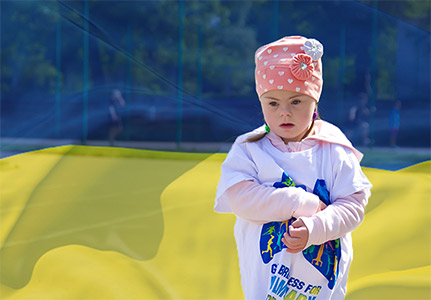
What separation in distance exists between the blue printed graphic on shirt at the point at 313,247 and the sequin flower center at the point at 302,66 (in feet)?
0.96

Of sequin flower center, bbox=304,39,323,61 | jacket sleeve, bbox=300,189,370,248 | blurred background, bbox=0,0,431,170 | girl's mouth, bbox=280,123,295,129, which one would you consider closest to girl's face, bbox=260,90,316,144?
girl's mouth, bbox=280,123,295,129

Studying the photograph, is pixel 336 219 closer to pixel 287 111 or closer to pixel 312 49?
pixel 287 111

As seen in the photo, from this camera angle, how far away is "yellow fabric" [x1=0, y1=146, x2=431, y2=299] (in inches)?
108

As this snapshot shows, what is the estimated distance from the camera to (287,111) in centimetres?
165

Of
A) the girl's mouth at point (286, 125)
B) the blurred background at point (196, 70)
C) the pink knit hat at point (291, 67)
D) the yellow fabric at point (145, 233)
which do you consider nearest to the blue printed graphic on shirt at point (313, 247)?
the girl's mouth at point (286, 125)

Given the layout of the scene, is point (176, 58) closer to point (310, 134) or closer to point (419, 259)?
point (419, 259)

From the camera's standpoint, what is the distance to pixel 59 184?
144 inches

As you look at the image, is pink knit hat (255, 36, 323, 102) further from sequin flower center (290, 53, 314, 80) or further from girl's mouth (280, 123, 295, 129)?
girl's mouth (280, 123, 295, 129)

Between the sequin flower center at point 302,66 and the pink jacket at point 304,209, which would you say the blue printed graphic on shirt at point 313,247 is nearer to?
the pink jacket at point 304,209

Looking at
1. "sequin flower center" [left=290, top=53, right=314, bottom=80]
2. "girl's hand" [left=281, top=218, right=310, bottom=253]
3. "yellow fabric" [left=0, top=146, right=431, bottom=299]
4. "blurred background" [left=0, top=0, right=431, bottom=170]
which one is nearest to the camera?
"girl's hand" [left=281, top=218, right=310, bottom=253]

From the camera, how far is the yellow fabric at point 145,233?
2732 millimetres

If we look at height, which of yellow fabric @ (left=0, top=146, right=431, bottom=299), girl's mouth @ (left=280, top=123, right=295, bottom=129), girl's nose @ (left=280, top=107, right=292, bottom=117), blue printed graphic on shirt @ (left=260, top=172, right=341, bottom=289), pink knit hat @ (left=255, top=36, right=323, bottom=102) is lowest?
yellow fabric @ (left=0, top=146, right=431, bottom=299)

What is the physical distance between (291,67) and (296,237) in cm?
49

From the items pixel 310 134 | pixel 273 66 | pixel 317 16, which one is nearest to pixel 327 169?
pixel 310 134
